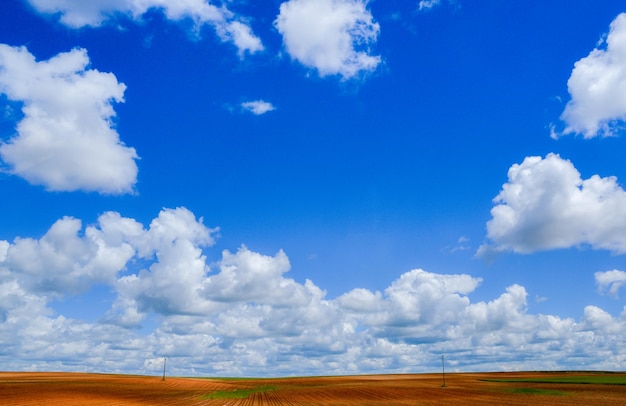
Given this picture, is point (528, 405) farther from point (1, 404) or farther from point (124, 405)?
point (1, 404)

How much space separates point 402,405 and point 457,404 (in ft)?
19.0

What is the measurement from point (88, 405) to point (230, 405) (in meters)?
13.4

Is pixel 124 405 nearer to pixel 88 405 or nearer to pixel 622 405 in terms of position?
pixel 88 405

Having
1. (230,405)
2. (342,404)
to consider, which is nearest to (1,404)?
(230,405)

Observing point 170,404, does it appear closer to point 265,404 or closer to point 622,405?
point 265,404

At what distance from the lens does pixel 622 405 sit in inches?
1906

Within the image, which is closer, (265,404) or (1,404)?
(1,404)

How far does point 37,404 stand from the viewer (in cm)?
4838

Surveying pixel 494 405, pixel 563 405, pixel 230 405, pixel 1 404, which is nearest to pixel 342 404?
pixel 230 405

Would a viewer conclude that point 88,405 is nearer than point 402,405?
Yes

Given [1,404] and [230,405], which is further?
[230,405]

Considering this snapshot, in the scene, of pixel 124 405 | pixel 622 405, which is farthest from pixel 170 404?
pixel 622 405

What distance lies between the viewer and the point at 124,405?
51.7m

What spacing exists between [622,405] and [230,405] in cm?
3738
